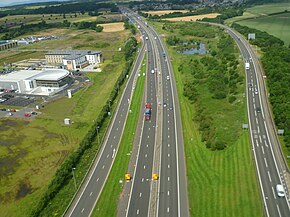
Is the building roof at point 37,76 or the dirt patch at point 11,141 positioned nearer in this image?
the dirt patch at point 11,141

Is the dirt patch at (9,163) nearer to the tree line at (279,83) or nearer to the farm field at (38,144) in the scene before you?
the farm field at (38,144)

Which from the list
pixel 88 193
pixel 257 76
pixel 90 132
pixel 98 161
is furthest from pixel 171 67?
pixel 88 193

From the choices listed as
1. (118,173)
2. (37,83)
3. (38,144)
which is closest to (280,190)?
(118,173)

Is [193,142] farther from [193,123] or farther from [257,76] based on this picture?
[257,76]

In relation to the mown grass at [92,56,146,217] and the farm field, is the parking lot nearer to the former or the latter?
the farm field

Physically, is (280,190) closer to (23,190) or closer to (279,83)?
(23,190)

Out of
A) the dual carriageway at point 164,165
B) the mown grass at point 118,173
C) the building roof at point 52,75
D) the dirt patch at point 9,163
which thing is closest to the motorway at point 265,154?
the dual carriageway at point 164,165

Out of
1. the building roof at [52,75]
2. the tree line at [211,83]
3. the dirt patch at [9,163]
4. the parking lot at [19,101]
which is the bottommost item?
the dirt patch at [9,163]
